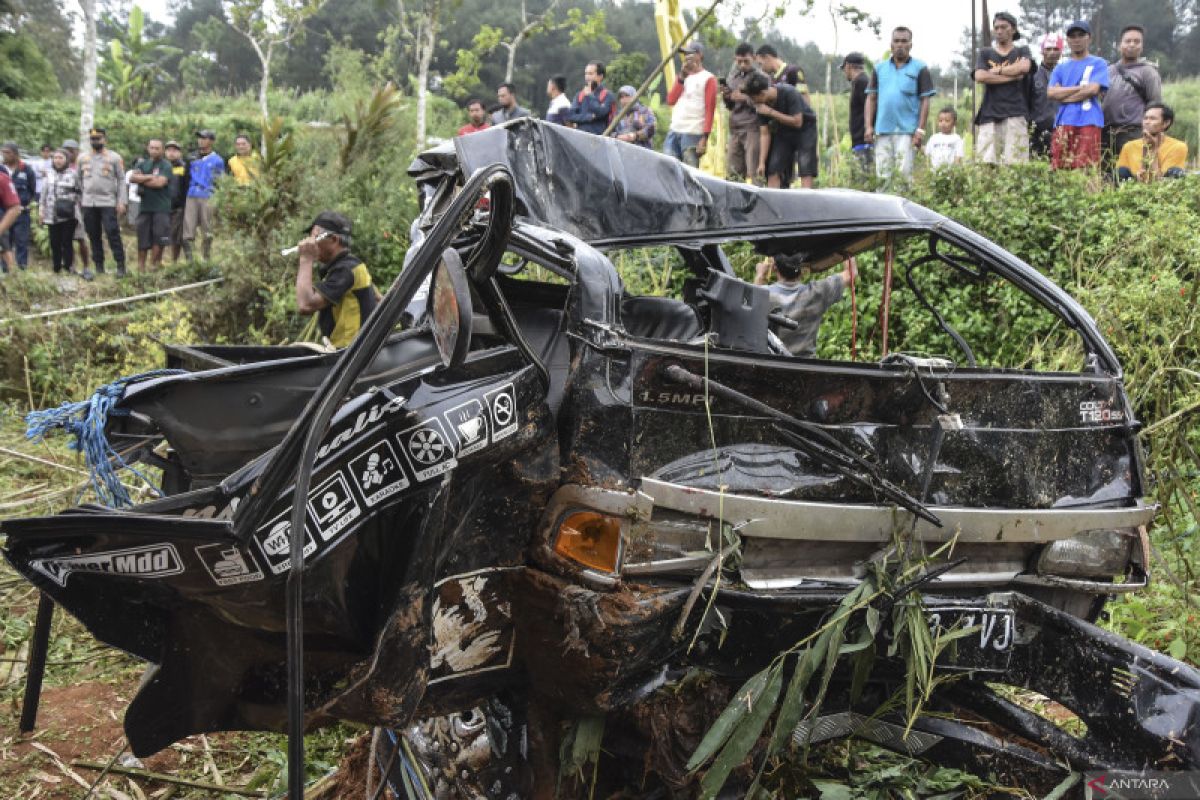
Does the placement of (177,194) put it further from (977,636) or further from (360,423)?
(977,636)

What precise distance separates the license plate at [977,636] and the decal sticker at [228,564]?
202cm

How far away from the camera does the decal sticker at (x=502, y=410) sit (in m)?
2.74

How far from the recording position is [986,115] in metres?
10.7

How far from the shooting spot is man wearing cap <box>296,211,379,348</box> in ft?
22.5

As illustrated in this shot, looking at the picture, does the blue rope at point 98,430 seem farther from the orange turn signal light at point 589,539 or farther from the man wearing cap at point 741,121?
the man wearing cap at point 741,121

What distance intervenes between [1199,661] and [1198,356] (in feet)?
8.59

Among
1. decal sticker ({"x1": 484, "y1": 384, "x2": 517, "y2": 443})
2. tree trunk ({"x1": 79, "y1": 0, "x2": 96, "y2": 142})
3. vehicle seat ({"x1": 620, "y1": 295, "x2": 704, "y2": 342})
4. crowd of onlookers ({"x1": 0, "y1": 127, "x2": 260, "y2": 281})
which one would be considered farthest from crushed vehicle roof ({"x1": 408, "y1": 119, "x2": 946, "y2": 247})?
tree trunk ({"x1": 79, "y1": 0, "x2": 96, "y2": 142})

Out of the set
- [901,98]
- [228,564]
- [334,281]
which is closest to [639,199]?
[228,564]

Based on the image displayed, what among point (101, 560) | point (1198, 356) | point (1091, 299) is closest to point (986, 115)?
point (1091, 299)

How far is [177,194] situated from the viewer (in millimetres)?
15547

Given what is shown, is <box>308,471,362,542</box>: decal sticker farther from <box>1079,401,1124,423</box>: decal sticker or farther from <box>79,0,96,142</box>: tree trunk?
<box>79,0,96,142</box>: tree trunk

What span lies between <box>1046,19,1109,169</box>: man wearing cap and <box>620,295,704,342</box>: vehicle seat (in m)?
6.89

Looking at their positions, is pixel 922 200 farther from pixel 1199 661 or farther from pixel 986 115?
pixel 1199 661

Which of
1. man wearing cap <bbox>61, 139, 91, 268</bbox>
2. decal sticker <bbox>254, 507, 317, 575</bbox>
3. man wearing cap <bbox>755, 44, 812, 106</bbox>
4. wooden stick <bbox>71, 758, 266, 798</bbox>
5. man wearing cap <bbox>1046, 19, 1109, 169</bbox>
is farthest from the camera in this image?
man wearing cap <bbox>61, 139, 91, 268</bbox>
